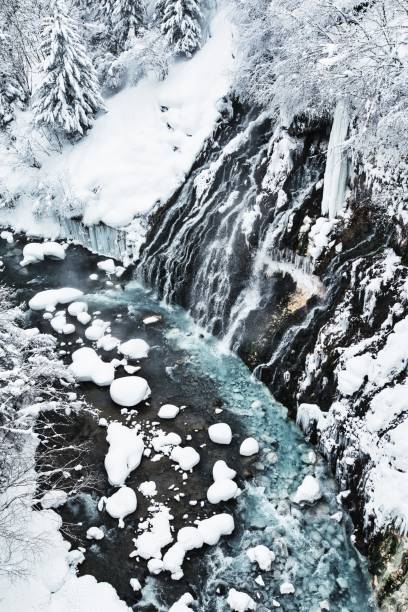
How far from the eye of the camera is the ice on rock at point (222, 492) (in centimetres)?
793

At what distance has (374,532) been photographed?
22.1 feet

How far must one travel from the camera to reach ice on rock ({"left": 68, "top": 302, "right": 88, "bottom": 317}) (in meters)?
13.1

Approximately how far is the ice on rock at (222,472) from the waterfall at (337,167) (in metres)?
5.93

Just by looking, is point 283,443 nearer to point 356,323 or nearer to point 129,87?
point 356,323

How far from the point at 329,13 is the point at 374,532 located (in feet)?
34.1

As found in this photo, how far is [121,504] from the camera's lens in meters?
7.81

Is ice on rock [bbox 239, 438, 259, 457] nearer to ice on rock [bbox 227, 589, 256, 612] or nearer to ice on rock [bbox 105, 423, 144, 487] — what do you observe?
ice on rock [bbox 105, 423, 144, 487]

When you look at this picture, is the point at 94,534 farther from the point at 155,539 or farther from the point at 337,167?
the point at 337,167

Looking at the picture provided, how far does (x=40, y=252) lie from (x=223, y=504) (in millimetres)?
11666

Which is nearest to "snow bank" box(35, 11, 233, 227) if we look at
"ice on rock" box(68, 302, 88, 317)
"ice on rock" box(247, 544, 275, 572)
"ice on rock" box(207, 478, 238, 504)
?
"ice on rock" box(68, 302, 88, 317)

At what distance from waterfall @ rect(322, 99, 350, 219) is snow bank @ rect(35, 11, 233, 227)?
20.3ft

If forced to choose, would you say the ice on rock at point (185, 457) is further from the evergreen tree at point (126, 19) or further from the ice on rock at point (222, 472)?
the evergreen tree at point (126, 19)

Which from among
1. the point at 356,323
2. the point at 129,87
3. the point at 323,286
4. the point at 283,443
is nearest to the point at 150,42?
the point at 129,87

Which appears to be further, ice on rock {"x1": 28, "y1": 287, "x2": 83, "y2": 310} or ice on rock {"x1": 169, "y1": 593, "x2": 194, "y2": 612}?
ice on rock {"x1": 28, "y1": 287, "x2": 83, "y2": 310}
